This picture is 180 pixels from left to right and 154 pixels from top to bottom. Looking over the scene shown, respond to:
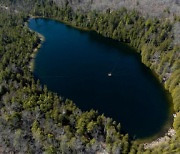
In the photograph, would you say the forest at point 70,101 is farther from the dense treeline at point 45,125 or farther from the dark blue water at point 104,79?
the dark blue water at point 104,79

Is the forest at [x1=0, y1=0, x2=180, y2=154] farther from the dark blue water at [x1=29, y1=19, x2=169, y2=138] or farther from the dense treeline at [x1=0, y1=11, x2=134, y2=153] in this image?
the dark blue water at [x1=29, y1=19, x2=169, y2=138]

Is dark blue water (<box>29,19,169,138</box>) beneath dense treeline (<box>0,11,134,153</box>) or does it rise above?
beneath

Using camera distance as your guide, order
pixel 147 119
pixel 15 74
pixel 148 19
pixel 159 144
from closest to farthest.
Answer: pixel 159 144
pixel 147 119
pixel 15 74
pixel 148 19

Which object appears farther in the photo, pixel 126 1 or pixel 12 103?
pixel 126 1

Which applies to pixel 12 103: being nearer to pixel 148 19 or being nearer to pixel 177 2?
pixel 148 19

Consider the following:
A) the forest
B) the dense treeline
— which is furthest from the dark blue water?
the dense treeline

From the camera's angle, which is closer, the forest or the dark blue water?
the forest

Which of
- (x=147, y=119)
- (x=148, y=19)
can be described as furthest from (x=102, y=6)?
(x=147, y=119)
